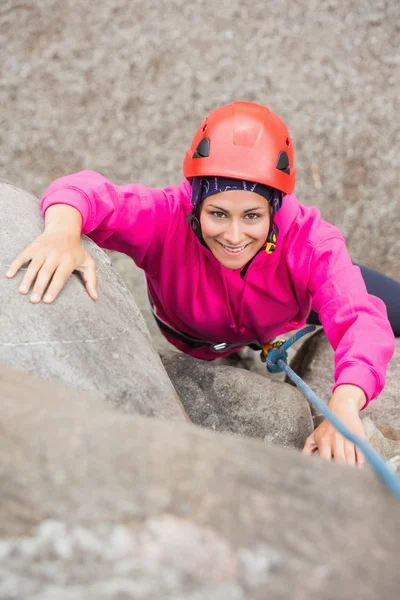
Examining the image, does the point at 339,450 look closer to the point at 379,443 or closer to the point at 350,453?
the point at 350,453

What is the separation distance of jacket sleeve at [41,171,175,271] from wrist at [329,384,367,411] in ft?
3.75

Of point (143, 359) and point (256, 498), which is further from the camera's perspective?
point (143, 359)

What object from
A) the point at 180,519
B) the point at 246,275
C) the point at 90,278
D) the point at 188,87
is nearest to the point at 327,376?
the point at 246,275

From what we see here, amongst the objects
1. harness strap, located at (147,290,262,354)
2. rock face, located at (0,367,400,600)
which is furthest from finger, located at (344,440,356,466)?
harness strap, located at (147,290,262,354)

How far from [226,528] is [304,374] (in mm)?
2725

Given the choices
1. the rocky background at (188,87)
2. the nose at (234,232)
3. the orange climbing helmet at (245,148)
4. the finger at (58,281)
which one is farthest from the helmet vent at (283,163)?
the rocky background at (188,87)

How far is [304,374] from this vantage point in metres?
3.79

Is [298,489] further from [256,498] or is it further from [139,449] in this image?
[139,449]

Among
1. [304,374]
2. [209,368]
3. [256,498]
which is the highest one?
[256,498]

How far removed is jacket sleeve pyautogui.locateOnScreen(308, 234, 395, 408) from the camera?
2303 mm

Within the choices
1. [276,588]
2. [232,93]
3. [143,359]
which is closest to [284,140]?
[143,359]

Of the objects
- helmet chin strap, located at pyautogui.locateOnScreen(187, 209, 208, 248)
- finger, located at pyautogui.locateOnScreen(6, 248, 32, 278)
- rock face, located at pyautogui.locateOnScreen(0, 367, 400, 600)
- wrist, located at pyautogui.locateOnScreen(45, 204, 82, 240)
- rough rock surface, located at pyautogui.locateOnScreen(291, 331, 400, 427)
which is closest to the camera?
rock face, located at pyautogui.locateOnScreen(0, 367, 400, 600)

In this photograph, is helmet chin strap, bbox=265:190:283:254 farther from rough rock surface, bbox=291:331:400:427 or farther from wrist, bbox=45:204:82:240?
rough rock surface, bbox=291:331:400:427

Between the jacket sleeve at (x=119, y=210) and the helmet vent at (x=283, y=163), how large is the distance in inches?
23.6
